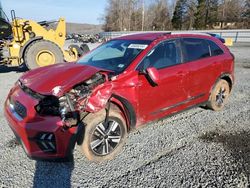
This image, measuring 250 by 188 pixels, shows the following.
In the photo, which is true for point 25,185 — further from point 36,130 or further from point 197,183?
point 197,183

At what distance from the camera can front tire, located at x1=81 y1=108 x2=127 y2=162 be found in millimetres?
3053

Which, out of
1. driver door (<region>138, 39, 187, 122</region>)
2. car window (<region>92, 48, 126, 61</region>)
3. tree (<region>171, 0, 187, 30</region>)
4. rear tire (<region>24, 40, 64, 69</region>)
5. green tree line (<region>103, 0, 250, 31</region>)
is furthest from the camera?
tree (<region>171, 0, 187, 30</region>)

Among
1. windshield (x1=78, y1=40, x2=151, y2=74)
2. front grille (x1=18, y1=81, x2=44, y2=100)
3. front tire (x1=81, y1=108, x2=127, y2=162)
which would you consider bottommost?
front tire (x1=81, y1=108, x2=127, y2=162)

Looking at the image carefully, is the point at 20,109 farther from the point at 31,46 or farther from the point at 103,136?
the point at 31,46

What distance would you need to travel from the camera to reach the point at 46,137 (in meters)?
2.79

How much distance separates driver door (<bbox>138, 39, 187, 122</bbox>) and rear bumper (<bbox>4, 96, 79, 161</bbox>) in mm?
1221

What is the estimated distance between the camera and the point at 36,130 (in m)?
2.79

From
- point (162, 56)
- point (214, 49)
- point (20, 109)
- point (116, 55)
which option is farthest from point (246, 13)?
point (20, 109)

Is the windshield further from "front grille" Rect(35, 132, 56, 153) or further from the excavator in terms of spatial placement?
the excavator

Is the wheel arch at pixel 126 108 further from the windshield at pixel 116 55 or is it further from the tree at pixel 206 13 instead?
the tree at pixel 206 13

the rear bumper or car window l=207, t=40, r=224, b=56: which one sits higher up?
car window l=207, t=40, r=224, b=56

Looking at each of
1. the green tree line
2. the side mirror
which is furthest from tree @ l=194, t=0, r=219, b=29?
the side mirror

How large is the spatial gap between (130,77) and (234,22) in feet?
186

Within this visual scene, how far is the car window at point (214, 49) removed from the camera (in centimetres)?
478
